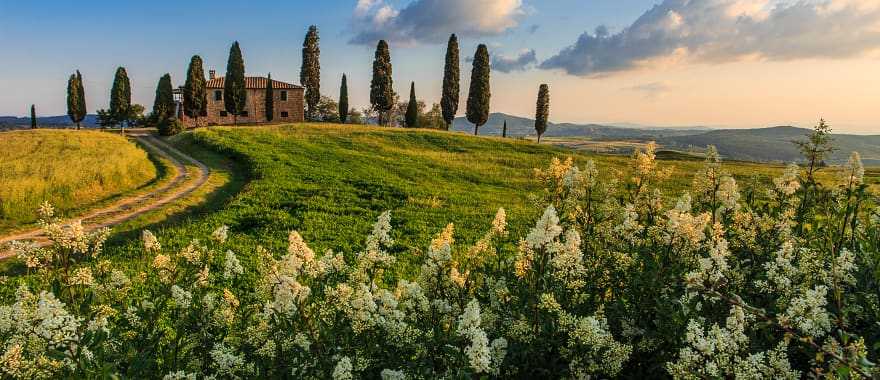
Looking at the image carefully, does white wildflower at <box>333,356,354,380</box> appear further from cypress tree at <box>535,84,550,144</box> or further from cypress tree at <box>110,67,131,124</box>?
cypress tree at <box>110,67,131,124</box>

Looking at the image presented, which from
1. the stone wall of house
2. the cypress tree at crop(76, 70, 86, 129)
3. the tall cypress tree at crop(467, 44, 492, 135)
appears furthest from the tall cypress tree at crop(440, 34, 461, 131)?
the cypress tree at crop(76, 70, 86, 129)

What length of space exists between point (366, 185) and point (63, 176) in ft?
48.5

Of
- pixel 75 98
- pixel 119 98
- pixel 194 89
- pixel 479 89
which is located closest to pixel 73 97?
pixel 75 98

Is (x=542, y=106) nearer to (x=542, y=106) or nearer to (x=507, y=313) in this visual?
(x=542, y=106)

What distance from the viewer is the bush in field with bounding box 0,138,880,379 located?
9.96 feet

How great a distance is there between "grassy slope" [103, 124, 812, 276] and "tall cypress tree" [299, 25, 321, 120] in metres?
26.3

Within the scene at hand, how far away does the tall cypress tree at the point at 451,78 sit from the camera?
6362 cm

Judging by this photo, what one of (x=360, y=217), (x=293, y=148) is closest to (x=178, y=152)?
(x=293, y=148)

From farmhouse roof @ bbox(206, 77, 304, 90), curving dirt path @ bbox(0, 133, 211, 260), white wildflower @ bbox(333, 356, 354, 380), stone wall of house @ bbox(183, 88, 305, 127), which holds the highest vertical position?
farmhouse roof @ bbox(206, 77, 304, 90)

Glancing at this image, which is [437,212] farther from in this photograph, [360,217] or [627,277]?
[627,277]

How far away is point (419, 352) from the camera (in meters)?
3.71

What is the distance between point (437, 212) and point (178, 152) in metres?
29.9

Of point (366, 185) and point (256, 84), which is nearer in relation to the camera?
point (366, 185)

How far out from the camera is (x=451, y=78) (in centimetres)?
6406
